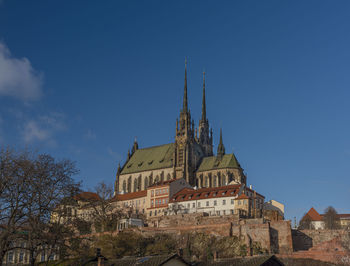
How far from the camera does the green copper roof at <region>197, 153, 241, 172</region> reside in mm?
119938

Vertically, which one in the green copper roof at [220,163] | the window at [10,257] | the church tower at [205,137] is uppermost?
the church tower at [205,137]

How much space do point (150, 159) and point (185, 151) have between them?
14345 millimetres

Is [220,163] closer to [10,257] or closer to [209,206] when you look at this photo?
[209,206]

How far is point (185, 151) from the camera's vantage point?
123 m

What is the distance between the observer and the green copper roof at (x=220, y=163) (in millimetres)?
119938

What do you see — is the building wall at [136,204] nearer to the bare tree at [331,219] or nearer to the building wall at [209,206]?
the building wall at [209,206]

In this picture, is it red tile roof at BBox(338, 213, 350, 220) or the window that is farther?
red tile roof at BBox(338, 213, 350, 220)

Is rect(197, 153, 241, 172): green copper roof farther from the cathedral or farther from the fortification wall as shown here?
the fortification wall

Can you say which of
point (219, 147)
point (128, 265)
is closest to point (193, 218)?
point (128, 265)

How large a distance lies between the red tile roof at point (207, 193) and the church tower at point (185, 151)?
19802mm

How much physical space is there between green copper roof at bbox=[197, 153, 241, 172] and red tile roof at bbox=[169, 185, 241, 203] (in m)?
21.9

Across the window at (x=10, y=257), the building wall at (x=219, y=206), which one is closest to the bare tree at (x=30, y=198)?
the window at (x=10, y=257)

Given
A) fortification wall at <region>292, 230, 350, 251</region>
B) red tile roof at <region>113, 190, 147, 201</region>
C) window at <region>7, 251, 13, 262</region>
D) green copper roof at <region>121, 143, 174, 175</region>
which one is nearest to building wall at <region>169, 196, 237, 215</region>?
red tile roof at <region>113, 190, 147, 201</region>

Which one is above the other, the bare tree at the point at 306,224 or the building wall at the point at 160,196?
the building wall at the point at 160,196
